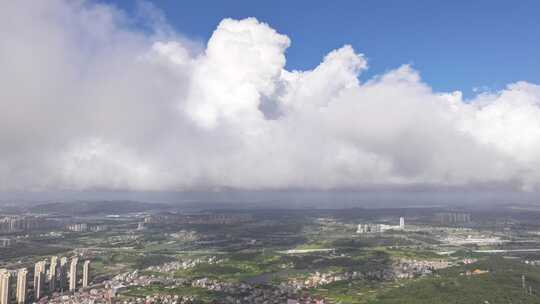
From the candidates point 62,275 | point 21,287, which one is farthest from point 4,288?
point 62,275

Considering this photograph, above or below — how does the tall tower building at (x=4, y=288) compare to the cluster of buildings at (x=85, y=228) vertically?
above

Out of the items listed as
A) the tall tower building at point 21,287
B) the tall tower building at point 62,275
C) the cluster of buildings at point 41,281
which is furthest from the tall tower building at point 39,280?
the tall tower building at point 62,275

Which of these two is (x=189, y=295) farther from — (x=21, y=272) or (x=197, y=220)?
(x=197, y=220)

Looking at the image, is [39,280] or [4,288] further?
[39,280]

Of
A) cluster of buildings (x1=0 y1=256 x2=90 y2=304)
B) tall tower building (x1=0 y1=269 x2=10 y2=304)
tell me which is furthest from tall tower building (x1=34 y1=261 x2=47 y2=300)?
tall tower building (x1=0 y1=269 x2=10 y2=304)

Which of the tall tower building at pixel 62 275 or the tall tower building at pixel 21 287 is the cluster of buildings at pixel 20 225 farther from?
the tall tower building at pixel 21 287

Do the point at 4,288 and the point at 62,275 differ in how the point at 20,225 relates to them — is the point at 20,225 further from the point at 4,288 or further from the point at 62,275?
the point at 4,288

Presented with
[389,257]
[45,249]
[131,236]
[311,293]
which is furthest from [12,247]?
[389,257]

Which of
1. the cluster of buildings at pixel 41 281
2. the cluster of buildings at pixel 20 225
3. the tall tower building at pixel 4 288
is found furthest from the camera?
the cluster of buildings at pixel 20 225

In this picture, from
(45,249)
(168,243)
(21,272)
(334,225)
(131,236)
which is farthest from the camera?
(334,225)
